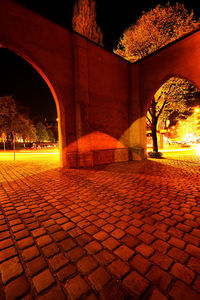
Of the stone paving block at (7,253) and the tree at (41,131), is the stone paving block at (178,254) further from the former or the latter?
the tree at (41,131)

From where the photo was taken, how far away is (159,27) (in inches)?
451

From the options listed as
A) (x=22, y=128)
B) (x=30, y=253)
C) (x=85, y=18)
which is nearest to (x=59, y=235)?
(x=30, y=253)

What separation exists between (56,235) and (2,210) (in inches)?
68.4

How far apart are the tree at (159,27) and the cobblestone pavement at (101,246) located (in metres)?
13.0

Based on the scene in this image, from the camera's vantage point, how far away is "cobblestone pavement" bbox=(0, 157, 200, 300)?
141 cm

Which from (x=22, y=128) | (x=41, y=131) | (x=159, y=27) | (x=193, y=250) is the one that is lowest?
(x=193, y=250)

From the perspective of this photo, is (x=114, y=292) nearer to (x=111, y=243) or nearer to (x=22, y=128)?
(x=111, y=243)

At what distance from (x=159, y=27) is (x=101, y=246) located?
15764 mm

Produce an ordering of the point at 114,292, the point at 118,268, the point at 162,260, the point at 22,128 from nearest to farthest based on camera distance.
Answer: the point at 114,292
the point at 118,268
the point at 162,260
the point at 22,128

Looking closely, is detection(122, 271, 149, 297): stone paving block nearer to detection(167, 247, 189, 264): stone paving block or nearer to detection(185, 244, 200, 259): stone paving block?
detection(167, 247, 189, 264): stone paving block

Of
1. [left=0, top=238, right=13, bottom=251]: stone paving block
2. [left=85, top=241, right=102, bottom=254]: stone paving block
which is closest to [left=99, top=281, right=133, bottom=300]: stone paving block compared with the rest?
[left=85, top=241, right=102, bottom=254]: stone paving block

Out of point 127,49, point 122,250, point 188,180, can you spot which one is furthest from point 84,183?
point 127,49

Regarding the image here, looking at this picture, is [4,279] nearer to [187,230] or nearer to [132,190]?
[187,230]

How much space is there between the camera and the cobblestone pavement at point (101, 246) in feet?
4.64
